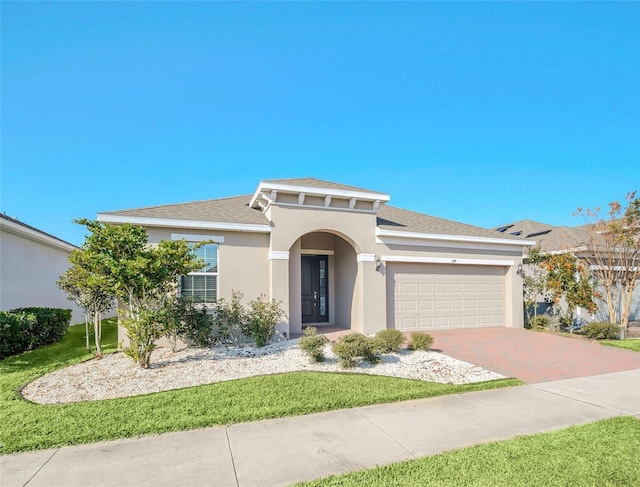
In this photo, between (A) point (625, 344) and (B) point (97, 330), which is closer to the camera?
(B) point (97, 330)

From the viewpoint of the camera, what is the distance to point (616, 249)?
1338cm

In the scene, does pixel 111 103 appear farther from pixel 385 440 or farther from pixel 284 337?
pixel 385 440

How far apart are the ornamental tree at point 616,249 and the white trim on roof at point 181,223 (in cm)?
1306

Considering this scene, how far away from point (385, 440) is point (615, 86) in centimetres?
1564

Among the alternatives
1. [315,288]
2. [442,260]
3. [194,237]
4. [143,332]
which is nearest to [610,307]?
[442,260]

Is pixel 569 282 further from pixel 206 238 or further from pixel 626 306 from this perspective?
pixel 206 238

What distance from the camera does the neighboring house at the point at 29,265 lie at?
10.4 meters

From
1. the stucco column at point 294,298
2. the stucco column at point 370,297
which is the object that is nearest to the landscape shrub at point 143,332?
the stucco column at point 294,298

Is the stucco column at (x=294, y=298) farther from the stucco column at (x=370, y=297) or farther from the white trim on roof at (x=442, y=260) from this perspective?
the white trim on roof at (x=442, y=260)

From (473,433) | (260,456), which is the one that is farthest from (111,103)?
(473,433)

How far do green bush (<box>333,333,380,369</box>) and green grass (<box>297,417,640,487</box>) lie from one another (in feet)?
11.4

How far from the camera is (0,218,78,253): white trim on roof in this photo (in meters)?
10.3

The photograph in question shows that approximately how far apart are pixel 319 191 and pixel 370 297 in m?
3.80

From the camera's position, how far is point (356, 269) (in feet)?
37.1
